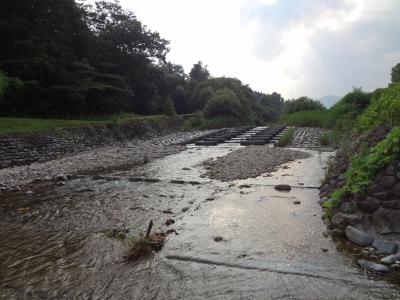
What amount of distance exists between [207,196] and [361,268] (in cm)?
420

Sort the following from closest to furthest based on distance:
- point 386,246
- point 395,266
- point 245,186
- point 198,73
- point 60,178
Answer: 1. point 395,266
2. point 386,246
3. point 245,186
4. point 60,178
5. point 198,73

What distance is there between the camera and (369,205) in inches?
196

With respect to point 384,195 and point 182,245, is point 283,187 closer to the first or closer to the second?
point 384,195

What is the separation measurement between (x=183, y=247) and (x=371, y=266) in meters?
2.55

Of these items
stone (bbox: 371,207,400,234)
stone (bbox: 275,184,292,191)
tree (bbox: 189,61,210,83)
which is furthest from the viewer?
tree (bbox: 189,61,210,83)

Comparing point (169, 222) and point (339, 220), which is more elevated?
point (339, 220)

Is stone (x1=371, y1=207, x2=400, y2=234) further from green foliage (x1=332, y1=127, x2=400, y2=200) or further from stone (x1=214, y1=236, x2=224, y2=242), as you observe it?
stone (x1=214, y1=236, x2=224, y2=242)

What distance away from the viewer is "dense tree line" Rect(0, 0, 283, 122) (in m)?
20.2

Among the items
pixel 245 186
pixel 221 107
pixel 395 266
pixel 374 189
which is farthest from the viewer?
pixel 221 107

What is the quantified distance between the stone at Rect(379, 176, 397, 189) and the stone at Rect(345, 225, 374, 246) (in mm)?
754

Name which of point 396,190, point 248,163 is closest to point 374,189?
point 396,190

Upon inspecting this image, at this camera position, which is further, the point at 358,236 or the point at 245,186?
the point at 245,186

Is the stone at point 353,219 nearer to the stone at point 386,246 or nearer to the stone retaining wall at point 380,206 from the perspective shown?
the stone retaining wall at point 380,206

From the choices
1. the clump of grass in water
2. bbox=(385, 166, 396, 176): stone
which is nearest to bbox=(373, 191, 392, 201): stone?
bbox=(385, 166, 396, 176): stone
